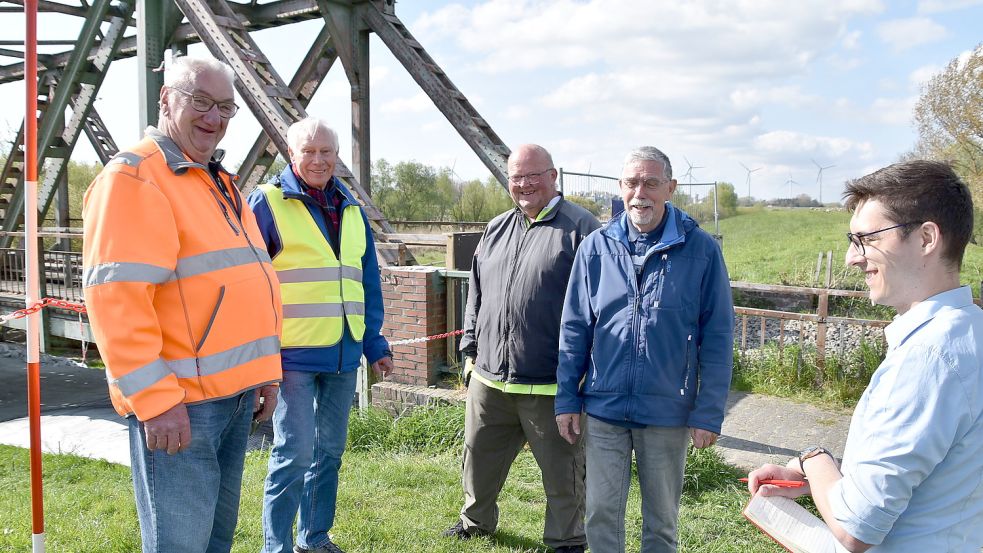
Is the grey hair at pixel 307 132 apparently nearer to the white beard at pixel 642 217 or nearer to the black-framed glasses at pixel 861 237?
the white beard at pixel 642 217

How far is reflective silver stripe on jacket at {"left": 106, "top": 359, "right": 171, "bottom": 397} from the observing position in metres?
1.90

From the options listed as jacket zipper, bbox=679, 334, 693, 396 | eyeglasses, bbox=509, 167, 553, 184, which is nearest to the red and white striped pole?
eyeglasses, bbox=509, 167, 553, 184

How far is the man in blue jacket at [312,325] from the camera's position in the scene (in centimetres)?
288

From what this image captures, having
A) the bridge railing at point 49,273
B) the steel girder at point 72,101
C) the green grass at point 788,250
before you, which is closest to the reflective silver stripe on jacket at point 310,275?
the green grass at point 788,250

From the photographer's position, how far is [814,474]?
150 cm

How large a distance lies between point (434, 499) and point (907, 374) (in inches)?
118

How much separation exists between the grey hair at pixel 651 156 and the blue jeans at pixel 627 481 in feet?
3.31

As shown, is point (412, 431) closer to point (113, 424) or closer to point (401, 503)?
point (401, 503)

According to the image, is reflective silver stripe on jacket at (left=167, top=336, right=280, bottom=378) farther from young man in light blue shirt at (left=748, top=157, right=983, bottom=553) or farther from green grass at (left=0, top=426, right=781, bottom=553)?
young man in light blue shirt at (left=748, top=157, right=983, bottom=553)

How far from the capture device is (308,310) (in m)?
2.95

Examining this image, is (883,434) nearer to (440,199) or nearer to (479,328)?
(479,328)

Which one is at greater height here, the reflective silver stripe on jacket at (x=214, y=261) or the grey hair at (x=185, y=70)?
the grey hair at (x=185, y=70)

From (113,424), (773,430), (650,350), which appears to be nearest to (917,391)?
(650,350)

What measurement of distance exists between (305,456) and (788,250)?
91.5 feet
